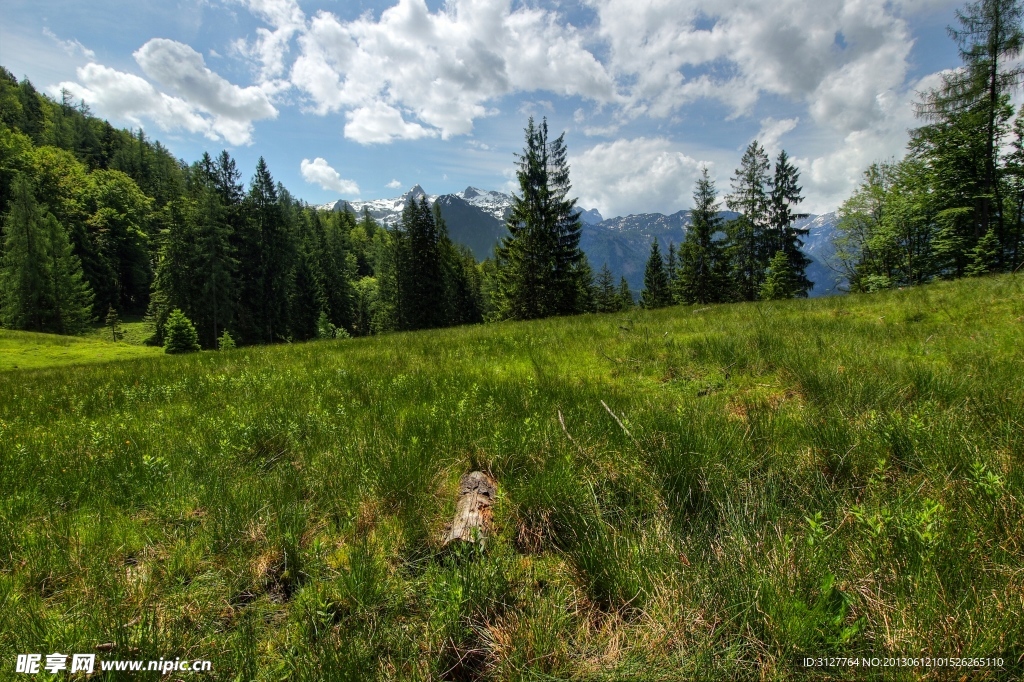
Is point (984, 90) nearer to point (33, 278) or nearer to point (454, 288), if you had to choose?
point (454, 288)

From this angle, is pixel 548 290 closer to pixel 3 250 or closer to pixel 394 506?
pixel 394 506

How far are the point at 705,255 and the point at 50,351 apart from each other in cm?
6117

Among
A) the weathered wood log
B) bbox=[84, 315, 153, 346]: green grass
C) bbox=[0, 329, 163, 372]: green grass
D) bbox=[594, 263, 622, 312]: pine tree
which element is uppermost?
bbox=[594, 263, 622, 312]: pine tree

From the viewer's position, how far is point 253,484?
10.0ft

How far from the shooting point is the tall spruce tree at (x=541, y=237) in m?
35.2

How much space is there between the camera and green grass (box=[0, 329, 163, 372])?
26688mm

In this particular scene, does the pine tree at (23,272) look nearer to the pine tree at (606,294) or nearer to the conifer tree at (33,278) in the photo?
the conifer tree at (33,278)

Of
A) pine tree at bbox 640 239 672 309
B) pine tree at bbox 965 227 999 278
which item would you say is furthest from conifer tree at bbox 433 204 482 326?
pine tree at bbox 965 227 999 278

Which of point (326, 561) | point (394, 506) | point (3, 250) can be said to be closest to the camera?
point (326, 561)

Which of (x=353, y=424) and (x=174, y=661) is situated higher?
(x=353, y=424)

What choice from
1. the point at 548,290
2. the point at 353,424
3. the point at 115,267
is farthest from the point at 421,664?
the point at 115,267

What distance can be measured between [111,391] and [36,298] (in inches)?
2829

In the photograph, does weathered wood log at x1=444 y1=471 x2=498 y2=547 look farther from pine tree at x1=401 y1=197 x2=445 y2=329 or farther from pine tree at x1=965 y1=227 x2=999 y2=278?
pine tree at x1=401 y1=197 x2=445 y2=329

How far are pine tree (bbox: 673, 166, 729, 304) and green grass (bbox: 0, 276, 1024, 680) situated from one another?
4382 cm
